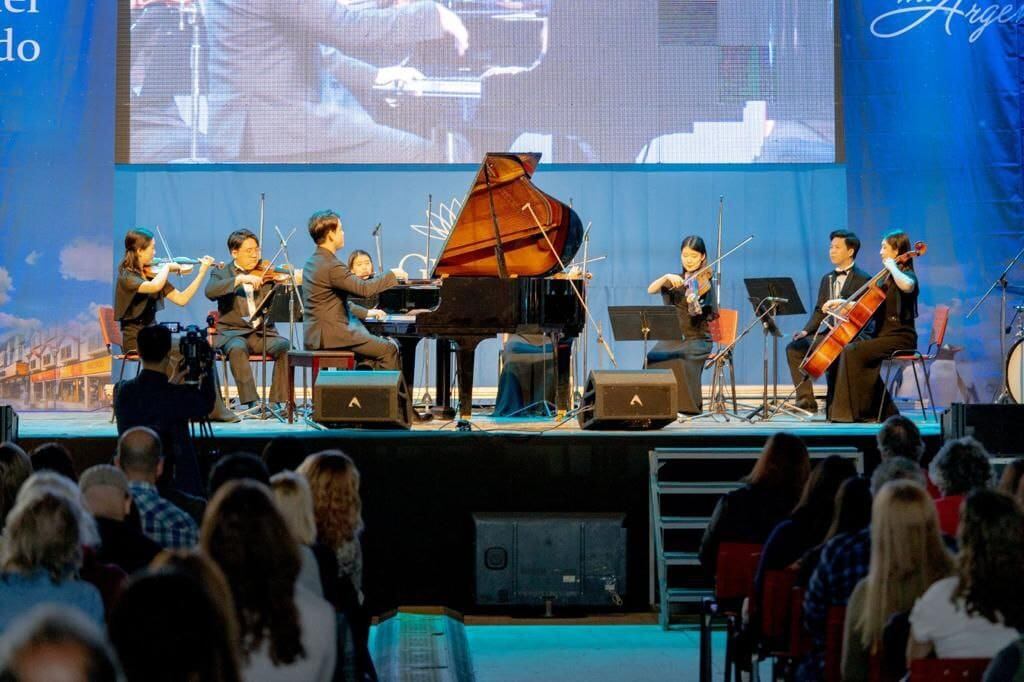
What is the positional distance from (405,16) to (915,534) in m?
9.32

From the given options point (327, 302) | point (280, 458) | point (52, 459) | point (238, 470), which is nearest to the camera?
point (238, 470)

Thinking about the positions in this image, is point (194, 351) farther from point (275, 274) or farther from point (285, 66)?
point (285, 66)

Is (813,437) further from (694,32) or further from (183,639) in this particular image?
(183,639)

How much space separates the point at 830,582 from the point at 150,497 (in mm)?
2425

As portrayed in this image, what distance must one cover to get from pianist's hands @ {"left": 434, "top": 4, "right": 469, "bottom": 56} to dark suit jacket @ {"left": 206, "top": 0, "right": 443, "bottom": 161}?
1.9 inches

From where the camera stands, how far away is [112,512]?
4383 mm

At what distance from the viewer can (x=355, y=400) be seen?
7.82 m

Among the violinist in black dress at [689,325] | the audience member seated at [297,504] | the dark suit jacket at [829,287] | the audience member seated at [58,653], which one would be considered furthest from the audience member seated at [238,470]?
the dark suit jacket at [829,287]

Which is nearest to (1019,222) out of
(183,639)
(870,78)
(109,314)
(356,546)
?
(870,78)

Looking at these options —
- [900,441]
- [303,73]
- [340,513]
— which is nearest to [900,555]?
[340,513]

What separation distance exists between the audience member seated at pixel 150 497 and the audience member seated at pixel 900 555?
7.83 ft

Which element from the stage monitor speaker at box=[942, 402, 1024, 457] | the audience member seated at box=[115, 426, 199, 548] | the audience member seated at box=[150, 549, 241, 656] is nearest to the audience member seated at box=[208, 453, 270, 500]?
the audience member seated at box=[115, 426, 199, 548]

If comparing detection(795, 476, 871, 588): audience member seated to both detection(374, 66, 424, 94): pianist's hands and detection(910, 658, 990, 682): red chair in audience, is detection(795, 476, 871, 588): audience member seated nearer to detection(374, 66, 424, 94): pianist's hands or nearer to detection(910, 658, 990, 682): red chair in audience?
detection(910, 658, 990, 682): red chair in audience

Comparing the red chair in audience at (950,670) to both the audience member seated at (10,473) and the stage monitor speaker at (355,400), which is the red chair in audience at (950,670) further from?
the stage monitor speaker at (355,400)
